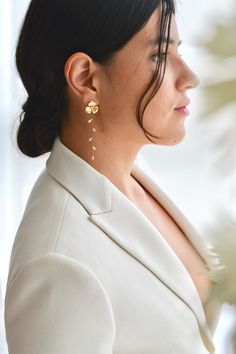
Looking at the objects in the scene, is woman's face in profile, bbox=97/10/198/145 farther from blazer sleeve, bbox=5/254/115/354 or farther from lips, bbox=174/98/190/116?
blazer sleeve, bbox=5/254/115/354

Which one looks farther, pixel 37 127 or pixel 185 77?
pixel 37 127

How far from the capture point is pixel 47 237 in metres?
0.72

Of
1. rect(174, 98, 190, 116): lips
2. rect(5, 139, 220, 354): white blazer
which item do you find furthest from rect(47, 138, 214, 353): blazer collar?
rect(174, 98, 190, 116): lips

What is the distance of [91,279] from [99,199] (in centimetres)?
14

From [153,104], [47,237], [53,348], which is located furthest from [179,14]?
[53,348]

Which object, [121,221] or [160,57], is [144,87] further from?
[121,221]

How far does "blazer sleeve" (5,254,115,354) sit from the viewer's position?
678mm

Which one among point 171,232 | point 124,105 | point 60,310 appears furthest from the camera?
point 171,232

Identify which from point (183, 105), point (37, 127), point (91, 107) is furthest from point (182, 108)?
point (37, 127)

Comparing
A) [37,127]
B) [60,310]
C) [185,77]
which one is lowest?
[60,310]

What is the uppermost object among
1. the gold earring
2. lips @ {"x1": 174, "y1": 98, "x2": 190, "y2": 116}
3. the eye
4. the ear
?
the eye

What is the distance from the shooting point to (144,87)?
0.78 metres

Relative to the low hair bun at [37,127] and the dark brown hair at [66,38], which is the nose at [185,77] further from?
the low hair bun at [37,127]

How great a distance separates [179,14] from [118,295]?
0.47m
